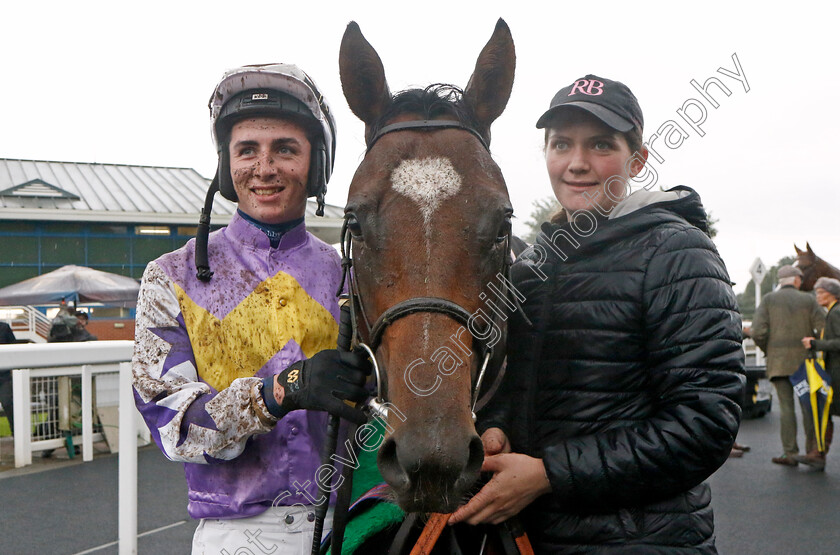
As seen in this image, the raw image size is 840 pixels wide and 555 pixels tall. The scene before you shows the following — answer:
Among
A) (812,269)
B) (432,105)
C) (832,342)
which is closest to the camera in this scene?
(432,105)

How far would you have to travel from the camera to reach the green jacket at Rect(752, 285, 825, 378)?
775 cm

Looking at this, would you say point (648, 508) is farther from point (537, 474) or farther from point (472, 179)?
point (472, 179)

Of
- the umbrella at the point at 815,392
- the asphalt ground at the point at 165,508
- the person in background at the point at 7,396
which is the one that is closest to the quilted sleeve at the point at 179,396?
the person in background at the point at 7,396

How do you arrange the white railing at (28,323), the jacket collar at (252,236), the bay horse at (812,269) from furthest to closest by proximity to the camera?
the white railing at (28,323) < the bay horse at (812,269) < the jacket collar at (252,236)

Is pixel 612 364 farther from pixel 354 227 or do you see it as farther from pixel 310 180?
pixel 310 180

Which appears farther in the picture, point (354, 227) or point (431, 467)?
point (354, 227)

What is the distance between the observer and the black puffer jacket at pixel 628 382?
61.5 inches

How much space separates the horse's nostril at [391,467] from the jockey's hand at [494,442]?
0.43 m

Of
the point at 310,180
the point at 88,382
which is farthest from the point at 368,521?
the point at 88,382

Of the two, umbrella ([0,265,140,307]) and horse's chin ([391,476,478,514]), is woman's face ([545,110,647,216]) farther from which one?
umbrella ([0,265,140,307])

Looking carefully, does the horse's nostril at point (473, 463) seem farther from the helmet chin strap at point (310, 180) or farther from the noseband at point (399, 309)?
the helmet chin strap at point (310, 180)

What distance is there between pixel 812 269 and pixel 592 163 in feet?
26.3

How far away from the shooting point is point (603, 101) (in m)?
1.88

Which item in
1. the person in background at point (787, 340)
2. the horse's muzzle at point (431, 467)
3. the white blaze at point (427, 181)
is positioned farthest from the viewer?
the person in background at point (787, 340)
